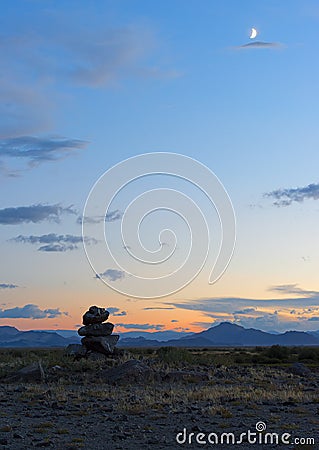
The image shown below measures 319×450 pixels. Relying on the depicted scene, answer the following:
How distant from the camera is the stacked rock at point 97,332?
44.5 metres

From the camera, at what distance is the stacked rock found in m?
44.5

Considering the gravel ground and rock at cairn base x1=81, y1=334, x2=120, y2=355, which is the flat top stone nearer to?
rock at cairn base x1=81, y1=334, x2=120, y2=355

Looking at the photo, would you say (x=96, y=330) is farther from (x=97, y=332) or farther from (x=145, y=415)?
(x=145, y=415)

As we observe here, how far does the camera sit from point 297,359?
67.4 metres

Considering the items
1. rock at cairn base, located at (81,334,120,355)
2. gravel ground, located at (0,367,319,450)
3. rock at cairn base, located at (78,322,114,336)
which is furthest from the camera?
rock at cairn base, located at (78,322,114,336)

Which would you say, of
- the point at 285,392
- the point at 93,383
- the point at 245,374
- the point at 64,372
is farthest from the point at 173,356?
the point at 285,392

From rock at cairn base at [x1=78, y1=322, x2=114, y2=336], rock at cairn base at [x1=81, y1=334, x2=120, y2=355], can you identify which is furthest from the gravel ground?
rock at cairn base at [x1=78, y1=322, x2=114, y2=336]

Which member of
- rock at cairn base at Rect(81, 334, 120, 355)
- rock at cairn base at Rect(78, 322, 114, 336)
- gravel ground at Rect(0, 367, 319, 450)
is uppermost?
rock at cairn base at Rect(78, 322, 114, 336)

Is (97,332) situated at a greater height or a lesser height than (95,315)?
lesser

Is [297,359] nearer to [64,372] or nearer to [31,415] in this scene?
[64,372]

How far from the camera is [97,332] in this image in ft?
150

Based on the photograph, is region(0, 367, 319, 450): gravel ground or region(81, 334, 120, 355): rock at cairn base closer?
region(0, 367, 319, 450): gravel ground

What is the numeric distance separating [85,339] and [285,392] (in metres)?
20.7

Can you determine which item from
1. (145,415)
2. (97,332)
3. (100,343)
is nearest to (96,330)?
(97,332)
